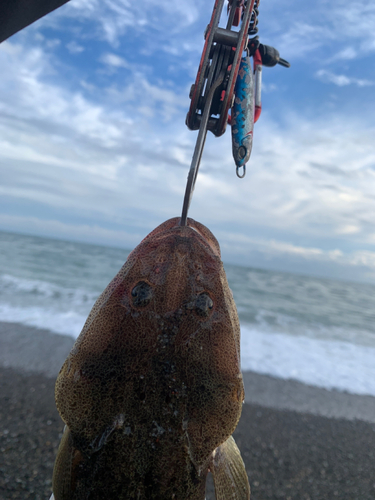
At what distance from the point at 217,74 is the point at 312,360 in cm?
984

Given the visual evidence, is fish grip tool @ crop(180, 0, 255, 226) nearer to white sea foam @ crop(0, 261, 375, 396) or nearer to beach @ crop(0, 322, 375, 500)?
beach @ crop(0, 322, 375, 500)

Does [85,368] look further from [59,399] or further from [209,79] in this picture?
[209,79]

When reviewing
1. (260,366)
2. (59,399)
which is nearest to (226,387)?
(59,399)

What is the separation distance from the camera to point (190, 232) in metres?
1.56

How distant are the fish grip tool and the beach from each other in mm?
4437

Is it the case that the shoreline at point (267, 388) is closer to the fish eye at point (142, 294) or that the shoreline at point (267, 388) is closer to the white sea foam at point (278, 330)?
the white sea foam at point (278, 330)

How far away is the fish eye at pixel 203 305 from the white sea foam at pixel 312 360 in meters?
7.81

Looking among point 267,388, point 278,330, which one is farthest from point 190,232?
point 278,330

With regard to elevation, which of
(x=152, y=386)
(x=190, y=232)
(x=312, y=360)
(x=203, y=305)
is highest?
(x=190, y=232)

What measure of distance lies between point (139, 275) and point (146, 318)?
7.4 inches

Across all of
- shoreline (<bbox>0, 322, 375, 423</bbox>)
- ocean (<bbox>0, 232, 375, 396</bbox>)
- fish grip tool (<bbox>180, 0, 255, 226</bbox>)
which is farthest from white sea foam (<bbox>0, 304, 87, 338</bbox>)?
fish grip tool (<bbox>180, 0, 255, 226</bbox>)

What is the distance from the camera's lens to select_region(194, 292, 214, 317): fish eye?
1.45m

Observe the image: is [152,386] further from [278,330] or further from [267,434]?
[278,330]

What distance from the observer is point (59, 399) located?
4.85 feet
